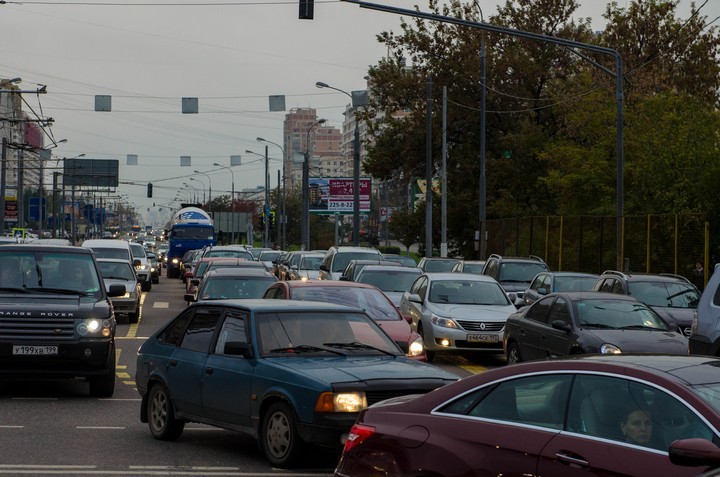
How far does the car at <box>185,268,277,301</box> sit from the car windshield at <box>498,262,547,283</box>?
34.1 feet

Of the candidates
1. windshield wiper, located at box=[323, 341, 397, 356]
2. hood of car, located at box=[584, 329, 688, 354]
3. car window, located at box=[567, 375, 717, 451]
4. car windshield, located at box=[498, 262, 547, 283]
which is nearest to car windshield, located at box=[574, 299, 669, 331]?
hood of car, located at box=[584, 329, 688, 354]

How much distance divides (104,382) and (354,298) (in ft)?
13.7

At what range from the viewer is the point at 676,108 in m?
44.3

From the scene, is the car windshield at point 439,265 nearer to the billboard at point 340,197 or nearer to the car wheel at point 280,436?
the car wheel at point 280,436

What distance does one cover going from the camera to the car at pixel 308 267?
39.6 metres

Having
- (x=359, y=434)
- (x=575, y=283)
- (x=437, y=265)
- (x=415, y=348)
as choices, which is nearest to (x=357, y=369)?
(x=359, y=434)

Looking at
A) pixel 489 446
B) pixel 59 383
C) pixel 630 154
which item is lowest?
pixel 59 383

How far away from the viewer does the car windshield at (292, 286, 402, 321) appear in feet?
59.0

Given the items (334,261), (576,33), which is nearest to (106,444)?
(334,261)

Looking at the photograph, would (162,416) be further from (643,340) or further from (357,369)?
(643,340)

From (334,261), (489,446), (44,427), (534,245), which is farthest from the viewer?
(534,245)

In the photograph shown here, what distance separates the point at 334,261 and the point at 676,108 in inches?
607

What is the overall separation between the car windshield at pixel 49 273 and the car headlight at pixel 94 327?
0.66 meters

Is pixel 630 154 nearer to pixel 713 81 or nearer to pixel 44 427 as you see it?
pixel 713 81
